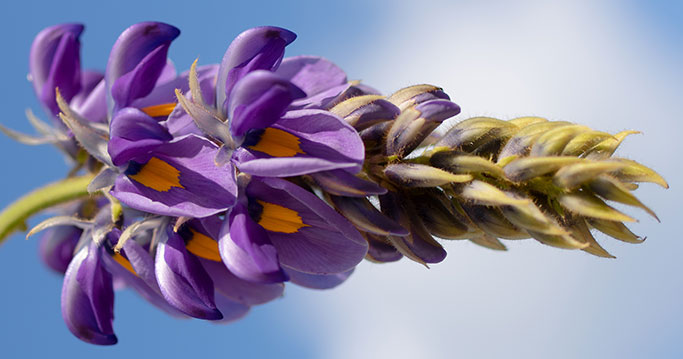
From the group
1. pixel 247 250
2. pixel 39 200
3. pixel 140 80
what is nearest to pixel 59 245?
pixel 39 200

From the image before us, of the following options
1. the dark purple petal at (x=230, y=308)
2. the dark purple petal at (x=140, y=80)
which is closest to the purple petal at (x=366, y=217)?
the dark purple petal at (x=140, y=80)

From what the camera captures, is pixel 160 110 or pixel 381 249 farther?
pixel 160 110

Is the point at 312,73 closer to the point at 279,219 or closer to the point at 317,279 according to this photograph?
the point at 279,219

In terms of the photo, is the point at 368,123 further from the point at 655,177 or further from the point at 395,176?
the point at 655,177

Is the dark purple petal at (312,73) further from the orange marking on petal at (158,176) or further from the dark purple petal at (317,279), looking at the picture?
the dark purple petal at (317,279)

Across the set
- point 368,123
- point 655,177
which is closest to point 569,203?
point 655,177

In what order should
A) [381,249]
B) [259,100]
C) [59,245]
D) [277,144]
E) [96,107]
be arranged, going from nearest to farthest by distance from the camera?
[259,100]
[277,144]
[381,249]
[96,107]
[59,245]

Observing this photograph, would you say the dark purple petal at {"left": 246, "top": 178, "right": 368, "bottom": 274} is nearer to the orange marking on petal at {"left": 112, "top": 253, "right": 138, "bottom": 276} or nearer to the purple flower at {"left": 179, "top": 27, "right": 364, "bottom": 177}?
the purple flower at {"left": 179, "top": 27, "right": 364, "bottom": 177}
